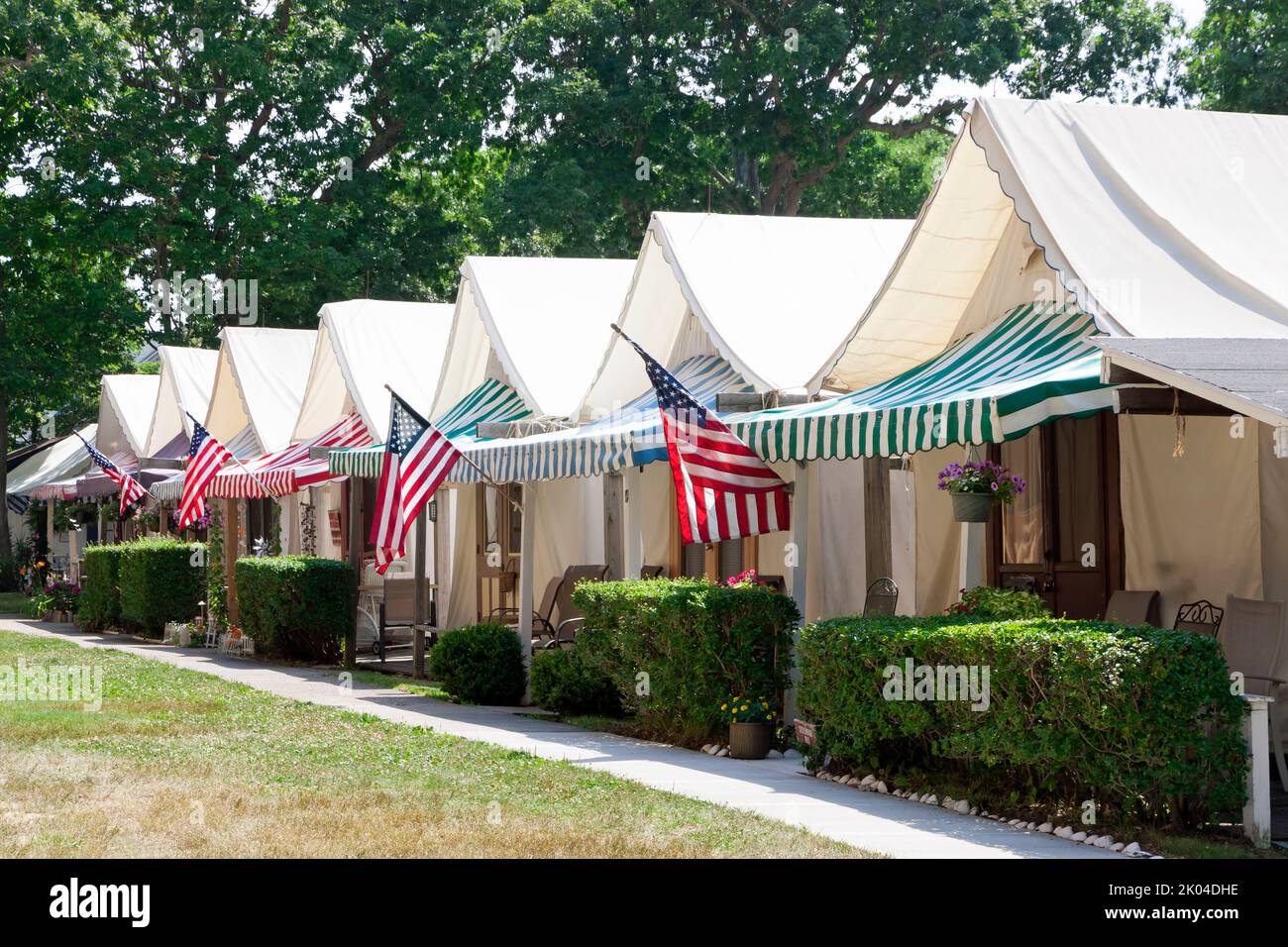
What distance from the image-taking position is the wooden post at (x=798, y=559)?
1144 cm

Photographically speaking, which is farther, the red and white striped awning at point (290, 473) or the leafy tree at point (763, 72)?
the leafy tree at point (763, 72)

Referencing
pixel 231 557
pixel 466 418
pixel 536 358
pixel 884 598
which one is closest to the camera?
pixel 884 598

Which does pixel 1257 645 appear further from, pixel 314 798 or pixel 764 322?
pixel 764 322

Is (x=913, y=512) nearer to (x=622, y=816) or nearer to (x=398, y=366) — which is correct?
(x=622, y=816)

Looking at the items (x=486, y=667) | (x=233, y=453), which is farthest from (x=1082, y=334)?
(x=233, y=453)

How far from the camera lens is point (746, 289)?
16.0 metres

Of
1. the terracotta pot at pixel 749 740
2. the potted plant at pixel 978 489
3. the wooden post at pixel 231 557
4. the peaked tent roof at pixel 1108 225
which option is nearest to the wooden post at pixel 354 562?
the wooden post at pixel 231 557

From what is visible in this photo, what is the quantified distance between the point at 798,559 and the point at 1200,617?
2761mm

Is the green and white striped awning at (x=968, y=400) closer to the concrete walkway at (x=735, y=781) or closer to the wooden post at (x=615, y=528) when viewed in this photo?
the concrete walkway at (x=735, y=781)

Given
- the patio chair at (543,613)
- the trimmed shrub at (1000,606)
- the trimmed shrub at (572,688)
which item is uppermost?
the trimmed shrub at (1000,606)

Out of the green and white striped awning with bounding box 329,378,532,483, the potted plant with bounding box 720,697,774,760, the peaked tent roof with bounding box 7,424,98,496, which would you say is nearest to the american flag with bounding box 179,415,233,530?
the green and white striped awning with bounding box 329,378,532,483

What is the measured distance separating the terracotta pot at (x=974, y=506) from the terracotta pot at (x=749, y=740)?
6.87 ft

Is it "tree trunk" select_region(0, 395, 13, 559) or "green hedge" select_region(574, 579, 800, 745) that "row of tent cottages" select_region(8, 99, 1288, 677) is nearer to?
"green hedge" select_region(574, 579, 800, 745)

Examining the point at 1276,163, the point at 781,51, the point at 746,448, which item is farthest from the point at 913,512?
the point at 781,51
